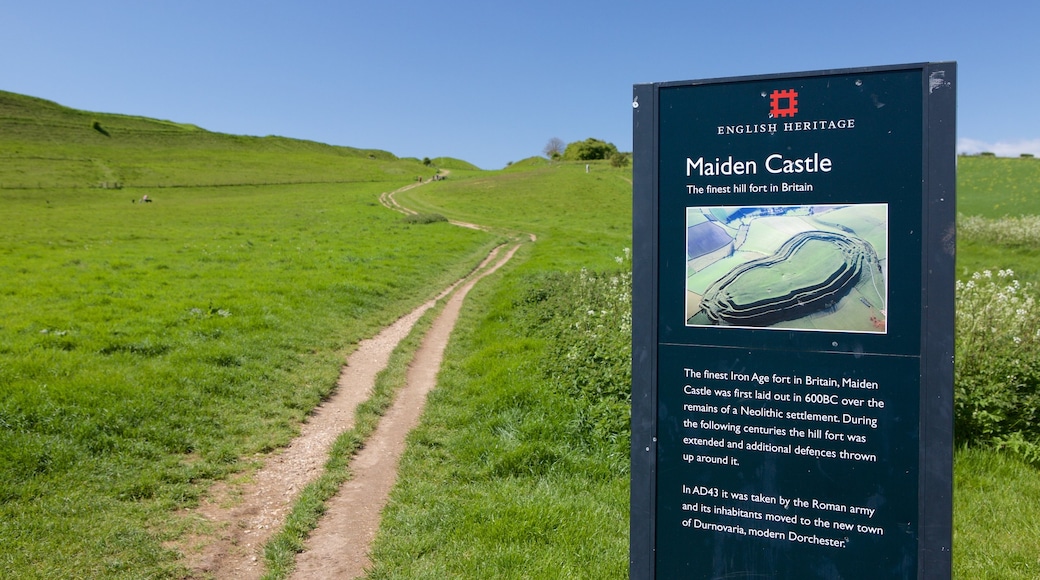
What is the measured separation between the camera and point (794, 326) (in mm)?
3635

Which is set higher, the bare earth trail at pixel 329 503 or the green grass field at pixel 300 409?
the green grass field at pixel 300 409

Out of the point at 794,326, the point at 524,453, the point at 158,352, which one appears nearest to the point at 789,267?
the point at 794,326

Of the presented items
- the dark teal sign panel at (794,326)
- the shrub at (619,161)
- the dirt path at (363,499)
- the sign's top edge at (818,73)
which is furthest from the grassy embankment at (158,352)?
the shrub at (619,161)

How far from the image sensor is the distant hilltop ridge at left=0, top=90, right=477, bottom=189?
6738 centimetres

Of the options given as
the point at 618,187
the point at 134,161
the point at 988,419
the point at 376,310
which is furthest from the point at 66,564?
the point at 134,161

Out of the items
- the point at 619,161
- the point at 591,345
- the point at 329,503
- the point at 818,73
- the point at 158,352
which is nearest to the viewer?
the point at 818,73

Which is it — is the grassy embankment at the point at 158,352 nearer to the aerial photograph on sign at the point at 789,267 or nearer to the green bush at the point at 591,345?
the green bush at the point at 591,345

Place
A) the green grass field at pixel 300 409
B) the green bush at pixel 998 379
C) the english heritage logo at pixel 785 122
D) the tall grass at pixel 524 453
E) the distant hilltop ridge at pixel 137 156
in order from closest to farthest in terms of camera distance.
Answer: the english heritage logo at pixel 785 122
the tall grass at pixel 524 453
the green grass field at pixel 300 409
the green bush at pixel 998 379
the distant hilltop ridge at pixel 137 156

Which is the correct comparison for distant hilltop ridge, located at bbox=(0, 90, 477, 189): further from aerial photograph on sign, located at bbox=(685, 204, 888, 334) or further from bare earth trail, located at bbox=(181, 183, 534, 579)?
aerial photograph on sign, located at bbox=(685, 204, 888, 334)

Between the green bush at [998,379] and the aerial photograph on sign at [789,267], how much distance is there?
14.4 feet

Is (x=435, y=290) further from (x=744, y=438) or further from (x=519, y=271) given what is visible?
(x=744, y=438)

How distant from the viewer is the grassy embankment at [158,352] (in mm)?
5922

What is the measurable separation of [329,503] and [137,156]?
95304 millimetres

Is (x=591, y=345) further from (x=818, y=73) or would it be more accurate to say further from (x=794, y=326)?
(x=818, y=73)
